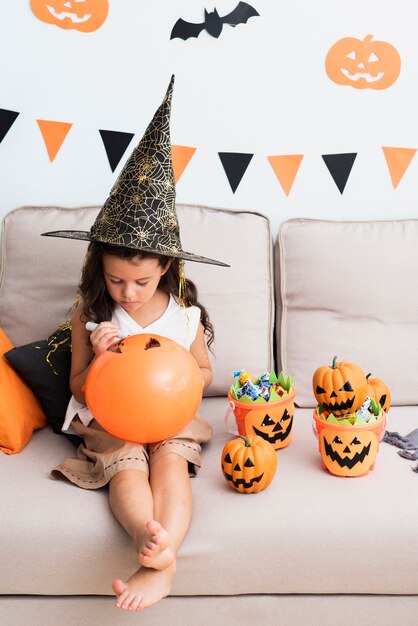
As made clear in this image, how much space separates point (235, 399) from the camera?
5.68ft

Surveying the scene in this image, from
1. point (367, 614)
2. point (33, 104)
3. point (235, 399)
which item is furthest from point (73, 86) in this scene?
point (367, 614)

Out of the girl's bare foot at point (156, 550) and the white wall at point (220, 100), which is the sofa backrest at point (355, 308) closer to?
the white wall at point (220, 100)

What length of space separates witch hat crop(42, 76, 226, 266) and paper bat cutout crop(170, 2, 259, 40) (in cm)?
72

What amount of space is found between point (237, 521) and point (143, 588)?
25 centimetres

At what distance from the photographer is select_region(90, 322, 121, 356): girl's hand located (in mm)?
1566

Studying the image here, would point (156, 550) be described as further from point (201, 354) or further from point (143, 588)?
point (201, 354)

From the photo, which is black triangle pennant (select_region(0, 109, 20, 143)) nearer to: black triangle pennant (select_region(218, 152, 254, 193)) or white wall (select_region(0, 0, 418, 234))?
white wall (select_region(0, 0, 418, 234))

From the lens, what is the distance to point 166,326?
183cm

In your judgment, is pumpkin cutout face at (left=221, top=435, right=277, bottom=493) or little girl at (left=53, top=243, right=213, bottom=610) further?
pumpkin cutout face at (left=221, top=435, right=277, bottom=493)

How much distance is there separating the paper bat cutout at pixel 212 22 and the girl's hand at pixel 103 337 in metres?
1.15

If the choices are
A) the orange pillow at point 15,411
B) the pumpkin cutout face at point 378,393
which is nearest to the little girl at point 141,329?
the orange pillow at point 15,411

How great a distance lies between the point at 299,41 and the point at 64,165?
0.90 meters

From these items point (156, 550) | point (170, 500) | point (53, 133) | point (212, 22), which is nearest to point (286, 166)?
point (212, 22)

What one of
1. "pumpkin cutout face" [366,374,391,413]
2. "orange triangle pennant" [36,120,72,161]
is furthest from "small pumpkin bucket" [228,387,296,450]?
Answer: "orange triangle pennant" [36,120,72,161]
